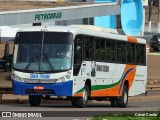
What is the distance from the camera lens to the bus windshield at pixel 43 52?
23406mm

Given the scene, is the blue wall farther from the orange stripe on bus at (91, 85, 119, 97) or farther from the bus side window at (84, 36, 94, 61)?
the bus side window at (84, 36, 94, 61)

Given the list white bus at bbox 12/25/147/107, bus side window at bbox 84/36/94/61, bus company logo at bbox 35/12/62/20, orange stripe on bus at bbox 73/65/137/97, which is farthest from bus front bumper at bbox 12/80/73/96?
bus company logo at bbox 35/12/62/20

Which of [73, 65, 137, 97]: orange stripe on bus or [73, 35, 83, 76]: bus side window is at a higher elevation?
[73, 35, 83, 76]: bus side window

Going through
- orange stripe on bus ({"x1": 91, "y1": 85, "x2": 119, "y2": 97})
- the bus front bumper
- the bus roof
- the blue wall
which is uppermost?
the bus roof

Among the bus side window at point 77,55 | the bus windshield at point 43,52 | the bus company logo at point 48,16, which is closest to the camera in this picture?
the bus windshield at point 43,52

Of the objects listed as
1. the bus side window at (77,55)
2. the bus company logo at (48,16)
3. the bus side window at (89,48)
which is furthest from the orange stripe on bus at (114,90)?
the bus company logo at (48,16)

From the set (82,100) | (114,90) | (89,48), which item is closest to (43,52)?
(89,48)

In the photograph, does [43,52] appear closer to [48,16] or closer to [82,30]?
[82,30]

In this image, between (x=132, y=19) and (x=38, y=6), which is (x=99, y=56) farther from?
(x=132, y=19)

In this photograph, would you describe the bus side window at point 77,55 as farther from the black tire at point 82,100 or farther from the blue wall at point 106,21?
the blue wall at point 106,21

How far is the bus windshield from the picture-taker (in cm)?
2341

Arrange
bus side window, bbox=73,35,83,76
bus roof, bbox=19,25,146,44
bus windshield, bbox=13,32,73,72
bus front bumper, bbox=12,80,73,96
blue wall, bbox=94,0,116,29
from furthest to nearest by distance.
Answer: blue wall, bbox=94,0,116,29 → bus roof, bbox=19,25,146,44 → bus side window, bbox=73,35,83,76 → bus windshield, bbox=13,32,73,72 → bus front bumper, bbox=12,80,73,96

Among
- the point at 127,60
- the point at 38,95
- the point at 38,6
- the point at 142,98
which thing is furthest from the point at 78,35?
the point at 38,6

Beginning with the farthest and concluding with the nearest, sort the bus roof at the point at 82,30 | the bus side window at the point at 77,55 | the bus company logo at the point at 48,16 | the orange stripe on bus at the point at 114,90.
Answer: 1. the bus company logo at the point at 48,16
2. the orange stripe on bus at the point at 114,90
3. the bus roof at the point at 82,30
4. the bus side window at the point at 77,55
